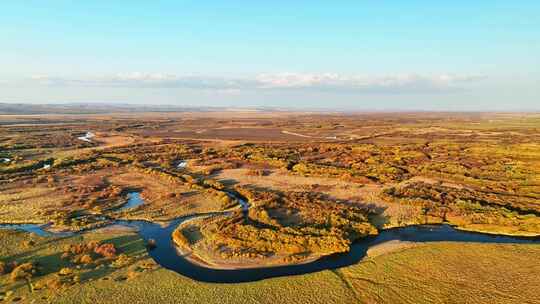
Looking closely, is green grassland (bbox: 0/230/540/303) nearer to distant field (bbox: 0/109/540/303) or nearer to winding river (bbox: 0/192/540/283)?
distant field (bbox: 0/109/540/303)

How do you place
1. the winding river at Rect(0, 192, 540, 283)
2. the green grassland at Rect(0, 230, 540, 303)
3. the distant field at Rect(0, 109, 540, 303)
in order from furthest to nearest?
the winding river at Rect(0, 192, 540, 283), the distant field at Rect(0, 109, 540, 303), the green grassland at Rect(0, 230, 540, 303)

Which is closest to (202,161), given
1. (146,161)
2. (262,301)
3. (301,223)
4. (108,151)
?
(146,161)

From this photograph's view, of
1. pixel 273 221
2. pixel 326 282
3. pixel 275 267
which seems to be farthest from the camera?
pixel 273 221

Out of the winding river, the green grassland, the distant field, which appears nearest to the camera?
the green grassland

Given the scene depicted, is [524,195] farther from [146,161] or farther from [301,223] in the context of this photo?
[146,161]

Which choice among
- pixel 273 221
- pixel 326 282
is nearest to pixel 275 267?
pixel 326 282

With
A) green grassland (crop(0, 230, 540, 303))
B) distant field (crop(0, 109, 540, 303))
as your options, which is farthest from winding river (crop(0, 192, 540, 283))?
green grassland (crop(0, 230, 540, 303))

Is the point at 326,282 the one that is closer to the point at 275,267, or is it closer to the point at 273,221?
the point at 275,267

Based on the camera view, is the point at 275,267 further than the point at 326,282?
Yes
